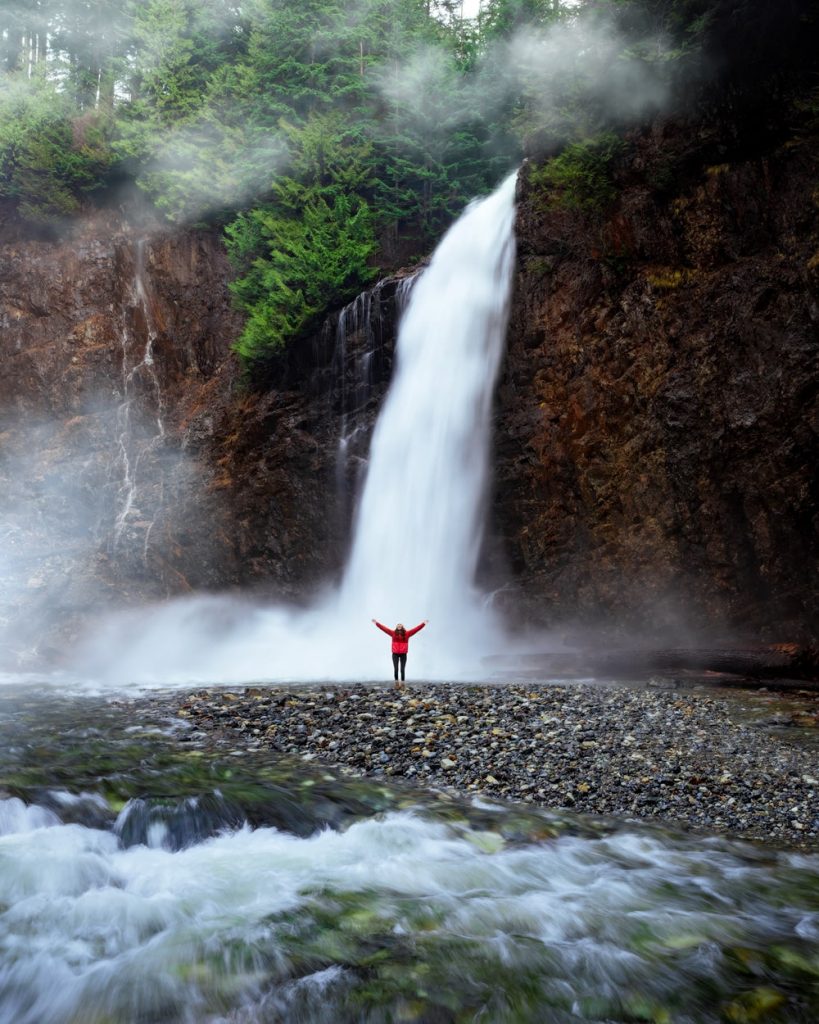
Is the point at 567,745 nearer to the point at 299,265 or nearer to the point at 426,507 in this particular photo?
the point at 426,507

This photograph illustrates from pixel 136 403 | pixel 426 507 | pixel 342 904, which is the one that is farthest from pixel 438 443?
pixel 342 904

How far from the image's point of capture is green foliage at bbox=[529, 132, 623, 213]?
584 inches

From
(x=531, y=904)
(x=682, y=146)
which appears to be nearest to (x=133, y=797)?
(x=531, y=904)

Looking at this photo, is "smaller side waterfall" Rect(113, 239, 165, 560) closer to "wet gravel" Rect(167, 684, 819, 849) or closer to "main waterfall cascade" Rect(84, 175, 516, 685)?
"main waterfall cascade" Rect(84, 175, 516, 685)

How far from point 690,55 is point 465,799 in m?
14.3

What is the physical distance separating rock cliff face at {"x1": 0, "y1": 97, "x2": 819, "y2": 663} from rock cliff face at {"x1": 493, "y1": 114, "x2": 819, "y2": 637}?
1.7 inches

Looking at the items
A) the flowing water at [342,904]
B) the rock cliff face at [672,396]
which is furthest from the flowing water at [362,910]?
the rock cliff face at [672,396]

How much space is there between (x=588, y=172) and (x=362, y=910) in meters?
15.1

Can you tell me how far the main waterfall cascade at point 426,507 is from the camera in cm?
1652

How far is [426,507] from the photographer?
1702 centimetres

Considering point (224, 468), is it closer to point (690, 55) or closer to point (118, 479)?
point (118, 479)

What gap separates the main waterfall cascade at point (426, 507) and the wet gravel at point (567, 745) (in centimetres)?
578

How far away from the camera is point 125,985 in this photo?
11.2 ft

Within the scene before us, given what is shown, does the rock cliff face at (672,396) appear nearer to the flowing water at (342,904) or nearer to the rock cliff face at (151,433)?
the rock cliff face at (151,433)
